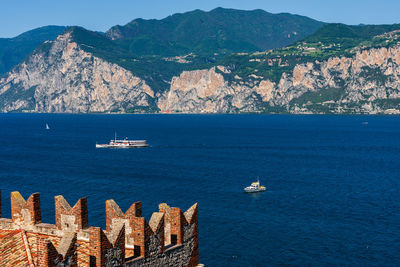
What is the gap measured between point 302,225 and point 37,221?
82302 mm

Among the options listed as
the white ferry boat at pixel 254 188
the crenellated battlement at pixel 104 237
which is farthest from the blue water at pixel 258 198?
the crenellated battlement at pixel 104 237

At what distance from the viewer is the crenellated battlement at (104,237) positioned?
17938 millimetres

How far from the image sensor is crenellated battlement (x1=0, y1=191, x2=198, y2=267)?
17.9 metres

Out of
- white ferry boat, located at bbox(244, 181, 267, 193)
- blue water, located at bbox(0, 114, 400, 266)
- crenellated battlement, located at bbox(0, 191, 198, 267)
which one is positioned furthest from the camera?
white ferry boat, located at bbox(244, 181, 267, 193)

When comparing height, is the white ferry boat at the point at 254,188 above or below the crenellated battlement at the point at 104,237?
below

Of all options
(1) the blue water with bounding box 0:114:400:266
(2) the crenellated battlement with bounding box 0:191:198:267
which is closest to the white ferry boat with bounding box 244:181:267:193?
(1) the blue water with bounding box 0:114:400:266

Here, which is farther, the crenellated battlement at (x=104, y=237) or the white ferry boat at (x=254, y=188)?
the white ferry boat at (x=254, y=188)

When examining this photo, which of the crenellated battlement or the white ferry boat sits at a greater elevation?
the crenellated battlement

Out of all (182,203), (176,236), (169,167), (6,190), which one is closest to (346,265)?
(182,203)

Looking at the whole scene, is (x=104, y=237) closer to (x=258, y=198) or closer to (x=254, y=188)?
(x=258, y=198)

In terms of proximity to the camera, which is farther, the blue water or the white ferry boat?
the white ferry boat

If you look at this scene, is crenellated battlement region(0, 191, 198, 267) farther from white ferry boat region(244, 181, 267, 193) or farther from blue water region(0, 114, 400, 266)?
white ferry boat region(244, 181, 267, 193)

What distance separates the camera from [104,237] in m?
17.9

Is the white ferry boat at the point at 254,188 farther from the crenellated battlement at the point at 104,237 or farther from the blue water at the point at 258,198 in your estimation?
the crenellated battlement at the point at 104,237
